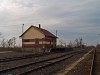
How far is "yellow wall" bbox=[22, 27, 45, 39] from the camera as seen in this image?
214ft

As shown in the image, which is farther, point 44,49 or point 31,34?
point 31,34

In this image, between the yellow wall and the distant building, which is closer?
the distant building

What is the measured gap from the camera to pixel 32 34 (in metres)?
66.7

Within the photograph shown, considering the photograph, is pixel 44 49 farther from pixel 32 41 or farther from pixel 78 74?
pixel 78 74

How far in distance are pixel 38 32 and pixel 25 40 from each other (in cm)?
420

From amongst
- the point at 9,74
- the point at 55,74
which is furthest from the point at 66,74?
the point at 9,74

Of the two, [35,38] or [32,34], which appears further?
[32,34]

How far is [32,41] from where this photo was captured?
65.8m

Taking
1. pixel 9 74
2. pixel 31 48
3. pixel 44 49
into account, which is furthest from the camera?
pixel 31 48

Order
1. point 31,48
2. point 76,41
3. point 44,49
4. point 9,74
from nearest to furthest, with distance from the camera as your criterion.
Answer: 1. point 9,74
2. point 44,49
3. point 31,48
4. point 76,41

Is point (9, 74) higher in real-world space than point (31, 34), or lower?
lower

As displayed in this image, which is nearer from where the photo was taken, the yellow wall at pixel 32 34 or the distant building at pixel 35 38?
the distant building at pixel 35 38

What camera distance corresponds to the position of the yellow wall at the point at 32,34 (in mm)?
65312

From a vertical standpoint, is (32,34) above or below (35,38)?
above
